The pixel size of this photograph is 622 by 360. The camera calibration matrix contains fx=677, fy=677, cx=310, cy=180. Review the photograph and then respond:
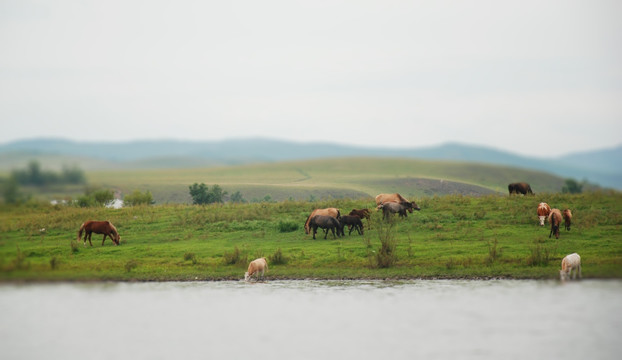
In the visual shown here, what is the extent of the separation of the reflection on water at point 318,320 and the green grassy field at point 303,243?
1.97 m

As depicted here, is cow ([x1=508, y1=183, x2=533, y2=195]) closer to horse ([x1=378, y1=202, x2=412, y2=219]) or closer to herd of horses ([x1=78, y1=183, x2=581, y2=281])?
herd of horses ([x1=78, y1=183, x2=581, y2=281])

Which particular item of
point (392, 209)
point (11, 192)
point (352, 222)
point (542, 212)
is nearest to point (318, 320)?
point (11, 192)

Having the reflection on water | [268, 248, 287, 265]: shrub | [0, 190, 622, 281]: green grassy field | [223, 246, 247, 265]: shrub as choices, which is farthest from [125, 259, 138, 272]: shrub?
[268, 248, 287, 265]: shrub

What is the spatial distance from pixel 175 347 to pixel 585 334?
38.4 feet

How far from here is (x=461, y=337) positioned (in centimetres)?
1942

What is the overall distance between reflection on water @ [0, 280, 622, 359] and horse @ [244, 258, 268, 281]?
3.95 feet

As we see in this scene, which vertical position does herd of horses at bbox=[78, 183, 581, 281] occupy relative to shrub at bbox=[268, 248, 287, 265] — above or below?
above

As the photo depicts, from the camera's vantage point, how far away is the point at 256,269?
92.9 ft

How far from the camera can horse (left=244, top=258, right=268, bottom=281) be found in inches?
1107

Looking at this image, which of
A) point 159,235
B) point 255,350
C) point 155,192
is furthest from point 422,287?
point 155,192

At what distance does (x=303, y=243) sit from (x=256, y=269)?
683 centimetres

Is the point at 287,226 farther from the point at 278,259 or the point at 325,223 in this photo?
the point at 278,259

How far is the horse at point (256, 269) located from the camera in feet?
92.2

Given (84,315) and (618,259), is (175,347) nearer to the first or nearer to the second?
(84,315)
